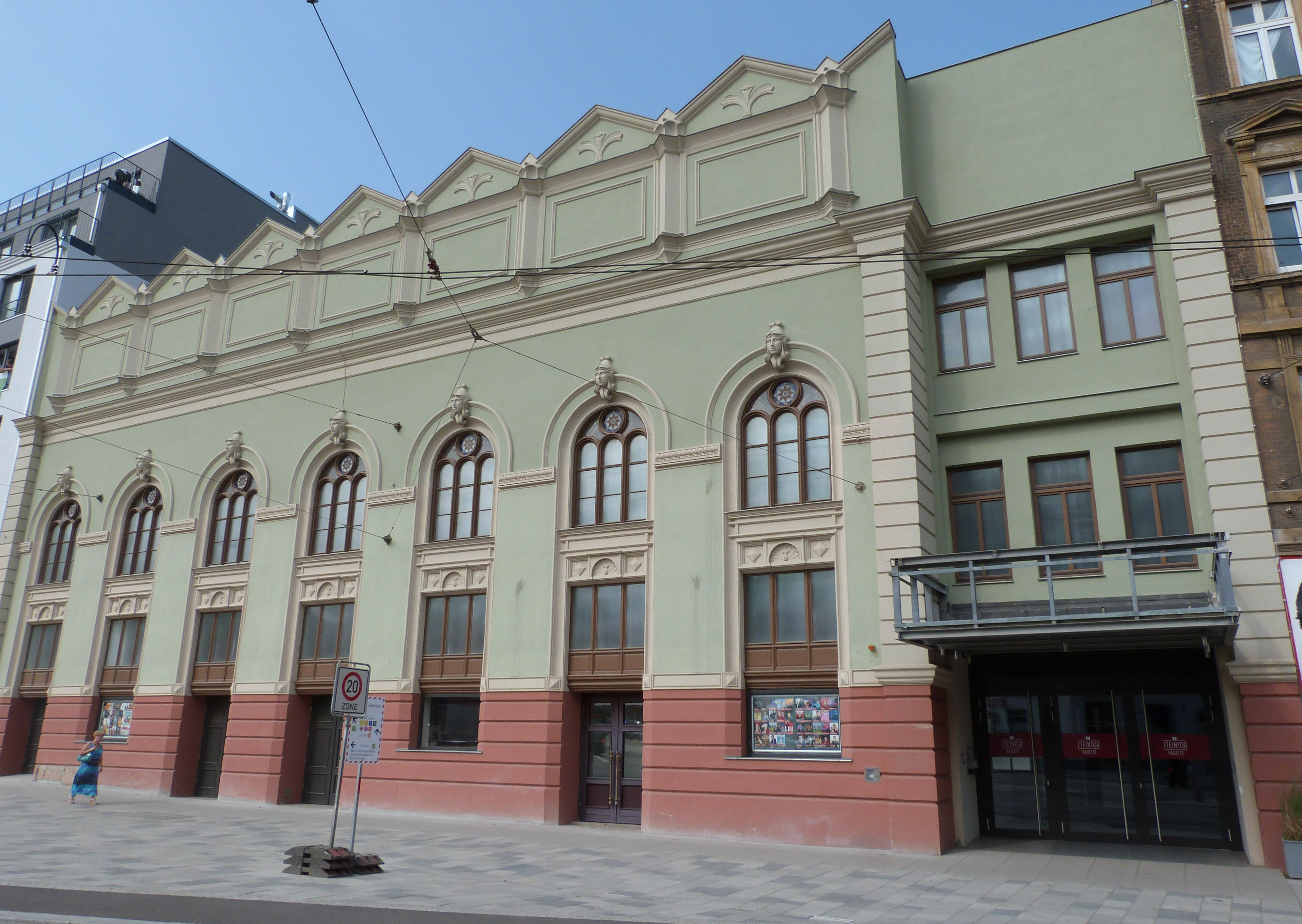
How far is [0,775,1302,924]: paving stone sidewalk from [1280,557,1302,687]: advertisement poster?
3320 millimetres

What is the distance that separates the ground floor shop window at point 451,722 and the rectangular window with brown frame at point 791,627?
21.7ft

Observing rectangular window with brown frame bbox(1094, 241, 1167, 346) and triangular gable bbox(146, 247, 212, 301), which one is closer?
rectangular window with brown frame bbox(1094, 241, 1167, 346)

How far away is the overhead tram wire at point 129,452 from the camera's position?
918 inches

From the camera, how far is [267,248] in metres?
28.3

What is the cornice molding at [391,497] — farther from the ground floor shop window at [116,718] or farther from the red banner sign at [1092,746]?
the red banner sign at [1092,746]

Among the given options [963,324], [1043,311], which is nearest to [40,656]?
[963,324]

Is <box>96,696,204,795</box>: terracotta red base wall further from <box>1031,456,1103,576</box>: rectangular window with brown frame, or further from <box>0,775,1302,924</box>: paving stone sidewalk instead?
<box>1031,456,1103,576</box>: rectangular window with brown frame

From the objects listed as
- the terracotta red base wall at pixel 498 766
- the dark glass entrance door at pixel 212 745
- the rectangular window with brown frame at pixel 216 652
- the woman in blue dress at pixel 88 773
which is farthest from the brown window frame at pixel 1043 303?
the woman in blue dress at pixel 88 773

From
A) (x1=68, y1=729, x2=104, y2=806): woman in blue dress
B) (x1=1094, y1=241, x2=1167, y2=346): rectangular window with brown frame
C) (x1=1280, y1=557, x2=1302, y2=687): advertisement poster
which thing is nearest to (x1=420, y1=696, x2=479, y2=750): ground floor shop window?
(x1=68, y1=729, x2=104, y2=806): woman in blue dress

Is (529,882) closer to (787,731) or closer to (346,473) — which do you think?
(787,731)

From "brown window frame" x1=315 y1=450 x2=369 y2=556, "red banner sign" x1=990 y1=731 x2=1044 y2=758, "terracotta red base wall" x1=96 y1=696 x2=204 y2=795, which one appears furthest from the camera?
"terracotta red base wall" x1=96 y1=696 x2=204 y2=795

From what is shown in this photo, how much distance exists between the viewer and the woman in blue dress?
21.4 meters

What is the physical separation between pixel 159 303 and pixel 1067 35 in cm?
2644

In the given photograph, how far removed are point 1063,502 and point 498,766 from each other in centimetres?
1227
